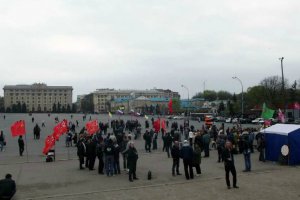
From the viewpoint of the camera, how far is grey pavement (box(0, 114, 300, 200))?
13.1 meters

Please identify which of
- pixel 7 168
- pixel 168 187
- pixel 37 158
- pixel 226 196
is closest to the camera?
pixel 226 196

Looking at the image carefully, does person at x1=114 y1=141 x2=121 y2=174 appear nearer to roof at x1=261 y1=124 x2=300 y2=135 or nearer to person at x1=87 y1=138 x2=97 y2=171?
person at x1=87 y1=138 x2=97 y2=171

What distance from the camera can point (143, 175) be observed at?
17172 mm

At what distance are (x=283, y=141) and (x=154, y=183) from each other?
748 cm

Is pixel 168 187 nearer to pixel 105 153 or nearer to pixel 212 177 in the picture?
pixel 212 177

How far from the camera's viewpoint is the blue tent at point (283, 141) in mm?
18875

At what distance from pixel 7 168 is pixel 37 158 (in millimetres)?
4587

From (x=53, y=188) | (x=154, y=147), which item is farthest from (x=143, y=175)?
(x=154, y=147)

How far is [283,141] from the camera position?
19.4 metres

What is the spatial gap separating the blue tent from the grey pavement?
66cm

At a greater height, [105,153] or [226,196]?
[105,153]

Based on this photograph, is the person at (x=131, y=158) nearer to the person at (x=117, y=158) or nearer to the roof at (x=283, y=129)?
the person at (x=117, y=158)

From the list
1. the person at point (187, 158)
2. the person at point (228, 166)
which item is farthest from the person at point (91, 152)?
the person at point (228, 166)

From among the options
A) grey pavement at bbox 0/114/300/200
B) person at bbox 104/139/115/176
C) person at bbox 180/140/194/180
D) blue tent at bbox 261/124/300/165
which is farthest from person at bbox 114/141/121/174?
blue tent at bbox 261/124/300/165
